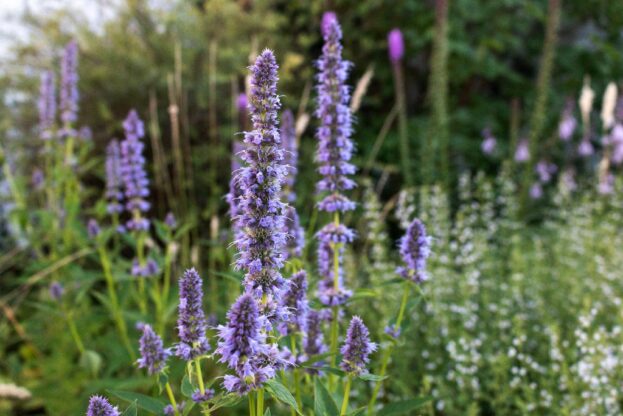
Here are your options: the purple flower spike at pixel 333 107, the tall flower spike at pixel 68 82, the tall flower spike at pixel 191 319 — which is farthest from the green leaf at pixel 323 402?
the tall flower spike at pixel 68 82

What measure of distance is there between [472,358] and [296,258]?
133cm

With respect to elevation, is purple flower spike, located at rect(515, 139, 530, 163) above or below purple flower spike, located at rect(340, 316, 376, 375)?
above

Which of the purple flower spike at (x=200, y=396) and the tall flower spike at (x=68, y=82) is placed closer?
the purple flower spike at (x=200, y=396)

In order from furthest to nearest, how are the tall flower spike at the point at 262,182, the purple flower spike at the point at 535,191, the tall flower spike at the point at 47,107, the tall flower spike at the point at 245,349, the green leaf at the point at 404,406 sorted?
the purple flower spike at the point at 535,191 < the tall flower spike at the point at 47,107 < the green leaf at the point at 404,406 < the tall flower spike at the point at 262,182 < the tall flower spike at the point at 245,349

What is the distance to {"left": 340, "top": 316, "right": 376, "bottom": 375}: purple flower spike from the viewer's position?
1544 mm

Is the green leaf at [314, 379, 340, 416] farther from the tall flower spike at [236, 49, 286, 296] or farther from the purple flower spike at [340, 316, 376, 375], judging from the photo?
the tall flower spike at [236, 49, 286, 296]

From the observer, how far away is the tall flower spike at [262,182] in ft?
4.29

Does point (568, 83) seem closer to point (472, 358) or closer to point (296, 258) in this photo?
point (472, 358)

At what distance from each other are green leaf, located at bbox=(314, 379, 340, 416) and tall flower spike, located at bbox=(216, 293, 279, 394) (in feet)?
0.85

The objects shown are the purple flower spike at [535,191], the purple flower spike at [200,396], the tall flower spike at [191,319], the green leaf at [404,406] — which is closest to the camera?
the tall flower spike at [191,319]

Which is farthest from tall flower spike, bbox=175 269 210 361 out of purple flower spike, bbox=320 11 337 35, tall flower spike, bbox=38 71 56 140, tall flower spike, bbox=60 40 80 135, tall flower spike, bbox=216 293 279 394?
tall flower spike, bbox=38 71 56 140

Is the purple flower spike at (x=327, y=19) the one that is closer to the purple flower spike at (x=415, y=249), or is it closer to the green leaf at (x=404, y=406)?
the purple flower spike at (x=415, y=249)

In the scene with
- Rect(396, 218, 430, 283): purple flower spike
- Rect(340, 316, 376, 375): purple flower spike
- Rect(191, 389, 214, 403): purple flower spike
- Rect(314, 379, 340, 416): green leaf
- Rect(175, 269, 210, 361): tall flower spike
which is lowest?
Rect(314, 379, 340, 416): green leaf

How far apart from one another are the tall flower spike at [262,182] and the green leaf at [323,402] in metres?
0.37
